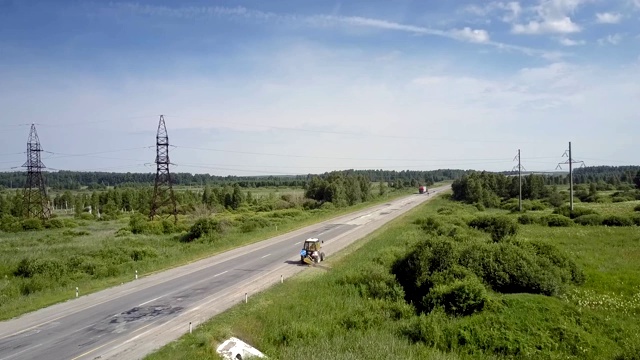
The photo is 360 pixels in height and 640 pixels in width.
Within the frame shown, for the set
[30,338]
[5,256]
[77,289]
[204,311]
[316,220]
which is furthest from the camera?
[316,220]

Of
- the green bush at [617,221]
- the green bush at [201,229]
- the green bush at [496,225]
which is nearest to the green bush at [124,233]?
the green bush at [201,229]

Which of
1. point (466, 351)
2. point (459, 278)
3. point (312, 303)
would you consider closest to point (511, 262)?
point (459, 278)

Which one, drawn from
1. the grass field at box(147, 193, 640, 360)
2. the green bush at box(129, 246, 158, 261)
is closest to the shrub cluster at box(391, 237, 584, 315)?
the grass field at box(147, 193, 640, 360)

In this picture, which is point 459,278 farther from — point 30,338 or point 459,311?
point 30,338

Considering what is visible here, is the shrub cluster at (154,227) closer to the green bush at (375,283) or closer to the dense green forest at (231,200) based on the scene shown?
the dense green forest at (231,200)

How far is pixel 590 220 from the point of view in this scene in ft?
191

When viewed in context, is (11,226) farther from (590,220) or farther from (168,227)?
(590,220)

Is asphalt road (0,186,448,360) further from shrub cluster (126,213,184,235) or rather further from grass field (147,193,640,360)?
shrub cluster (126,213,184,235)

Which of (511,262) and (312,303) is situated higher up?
(511,262)

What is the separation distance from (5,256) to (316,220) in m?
42.8

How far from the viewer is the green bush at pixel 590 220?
57438 millimetres

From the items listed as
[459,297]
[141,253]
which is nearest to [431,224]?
[141,253]

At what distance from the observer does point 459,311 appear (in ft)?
71.6

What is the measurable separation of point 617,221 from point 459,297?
4544 centimetres
